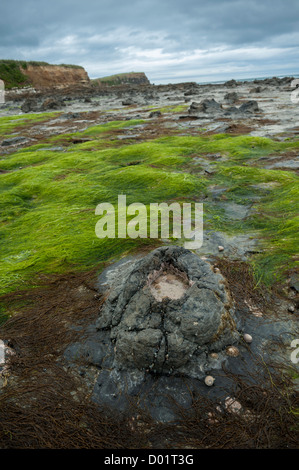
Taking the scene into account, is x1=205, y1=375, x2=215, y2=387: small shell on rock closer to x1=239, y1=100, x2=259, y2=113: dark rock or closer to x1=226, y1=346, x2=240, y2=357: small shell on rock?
x1=226, y1=346, x2=240, y2=357: small shell on rock

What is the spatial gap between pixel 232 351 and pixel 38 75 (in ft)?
201

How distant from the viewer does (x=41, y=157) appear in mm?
11070

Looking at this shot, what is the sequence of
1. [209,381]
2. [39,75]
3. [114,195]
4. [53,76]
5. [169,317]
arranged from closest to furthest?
[209,381], [169,317], [114,195], [39,75], [53,76]

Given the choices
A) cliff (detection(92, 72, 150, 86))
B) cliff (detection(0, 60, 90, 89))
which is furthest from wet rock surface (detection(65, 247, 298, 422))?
cliff (detection(92, 72, 150, 86))

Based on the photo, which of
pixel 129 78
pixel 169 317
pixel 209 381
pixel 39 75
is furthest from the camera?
pixel 129 78

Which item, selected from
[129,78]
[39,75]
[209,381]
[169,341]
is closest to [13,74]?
[39,75]

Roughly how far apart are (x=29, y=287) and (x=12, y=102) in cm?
4271

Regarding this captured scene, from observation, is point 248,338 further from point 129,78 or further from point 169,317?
point 129,78

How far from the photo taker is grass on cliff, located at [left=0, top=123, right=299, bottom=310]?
4387 millimetres

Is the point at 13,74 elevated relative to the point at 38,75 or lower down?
Answer: lower down

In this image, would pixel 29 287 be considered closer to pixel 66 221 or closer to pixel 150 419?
pixel 66 221

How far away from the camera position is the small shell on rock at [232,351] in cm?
262

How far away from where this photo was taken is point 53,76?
2131 inches

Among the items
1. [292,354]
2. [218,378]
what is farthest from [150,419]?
[292,354]
